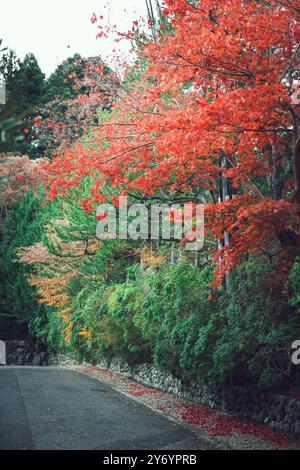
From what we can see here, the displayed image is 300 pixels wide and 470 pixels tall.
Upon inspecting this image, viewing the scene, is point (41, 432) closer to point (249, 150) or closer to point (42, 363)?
point (249, 150)

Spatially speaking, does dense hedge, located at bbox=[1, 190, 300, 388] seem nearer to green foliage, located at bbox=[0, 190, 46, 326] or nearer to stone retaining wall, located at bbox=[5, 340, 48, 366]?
green foliage, located at bbox=[0, 190, 46, 326]

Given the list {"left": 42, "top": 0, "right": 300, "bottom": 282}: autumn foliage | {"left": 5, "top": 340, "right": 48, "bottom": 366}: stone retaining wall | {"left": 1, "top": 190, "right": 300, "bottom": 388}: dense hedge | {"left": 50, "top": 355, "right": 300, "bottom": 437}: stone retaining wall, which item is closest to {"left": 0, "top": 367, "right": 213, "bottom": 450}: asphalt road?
{"left": 50, "top": 355, "right": 300, "bottom": 437}: stone retaining wall

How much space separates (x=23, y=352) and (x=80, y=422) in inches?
1055

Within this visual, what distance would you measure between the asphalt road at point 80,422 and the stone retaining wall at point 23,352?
20.9 m

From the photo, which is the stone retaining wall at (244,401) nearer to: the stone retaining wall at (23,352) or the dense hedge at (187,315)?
the dense hedge at (187,315)

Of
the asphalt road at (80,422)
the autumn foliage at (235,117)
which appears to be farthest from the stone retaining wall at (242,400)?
the autumn foliage at (235,117)

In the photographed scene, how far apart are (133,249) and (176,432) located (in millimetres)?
10520

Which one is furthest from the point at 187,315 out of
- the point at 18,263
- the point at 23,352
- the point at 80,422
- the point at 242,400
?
the point at 23,352

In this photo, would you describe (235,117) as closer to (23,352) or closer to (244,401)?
(244,401)

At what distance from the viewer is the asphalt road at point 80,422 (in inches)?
336

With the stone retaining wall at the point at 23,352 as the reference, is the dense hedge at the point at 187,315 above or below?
above

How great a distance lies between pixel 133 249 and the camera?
19906 millimetres

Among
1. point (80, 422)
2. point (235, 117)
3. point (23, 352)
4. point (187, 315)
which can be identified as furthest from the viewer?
point (23, 352)

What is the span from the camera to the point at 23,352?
3581 centimetres
